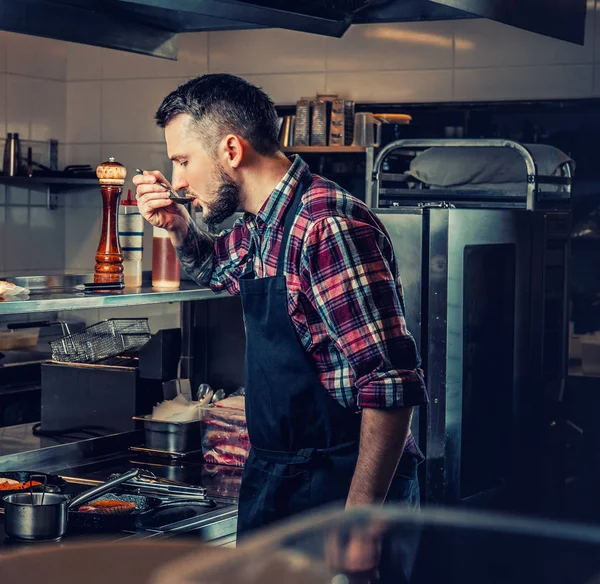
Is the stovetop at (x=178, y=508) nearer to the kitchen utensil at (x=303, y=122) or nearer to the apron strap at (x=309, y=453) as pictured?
the apron strap at (x=309, y=453)

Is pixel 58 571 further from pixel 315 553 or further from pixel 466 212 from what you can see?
pixel 466 212

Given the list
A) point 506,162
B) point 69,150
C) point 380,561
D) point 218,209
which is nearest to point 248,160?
point 218,209

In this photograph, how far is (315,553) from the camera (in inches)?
25.6

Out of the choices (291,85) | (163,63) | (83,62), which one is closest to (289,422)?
(291,85)

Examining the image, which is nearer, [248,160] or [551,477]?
[248,160]

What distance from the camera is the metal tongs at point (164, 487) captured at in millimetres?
2340

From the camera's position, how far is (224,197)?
6.53 feet

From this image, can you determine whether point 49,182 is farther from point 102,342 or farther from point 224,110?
point 224,110

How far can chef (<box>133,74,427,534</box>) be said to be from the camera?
175cm

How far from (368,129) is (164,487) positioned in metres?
4.00

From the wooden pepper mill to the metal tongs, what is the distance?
0.53m

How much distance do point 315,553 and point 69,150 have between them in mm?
6732

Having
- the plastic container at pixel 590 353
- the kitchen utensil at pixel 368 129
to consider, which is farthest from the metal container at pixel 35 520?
the kitchen utensil at pixel 368 129

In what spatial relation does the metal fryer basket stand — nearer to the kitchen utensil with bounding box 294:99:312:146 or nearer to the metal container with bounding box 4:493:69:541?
the metal container with bounding box 4:493:69:541
